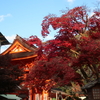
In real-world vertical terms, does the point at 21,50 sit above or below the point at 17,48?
below

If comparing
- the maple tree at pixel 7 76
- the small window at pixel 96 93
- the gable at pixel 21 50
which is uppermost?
the gable at pixel 21 50

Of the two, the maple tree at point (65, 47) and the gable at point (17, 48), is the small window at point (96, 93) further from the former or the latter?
the gable at point (17, 48)

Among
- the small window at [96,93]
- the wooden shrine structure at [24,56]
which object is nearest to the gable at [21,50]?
the wooden shrine structure at [24,56]

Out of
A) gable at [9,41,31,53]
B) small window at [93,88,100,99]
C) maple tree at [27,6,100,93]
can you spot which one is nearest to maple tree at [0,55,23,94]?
maple tree at [27,6,100,93]

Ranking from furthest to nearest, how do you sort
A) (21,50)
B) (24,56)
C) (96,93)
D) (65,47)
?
(21,50) → (24,56) → (65,47) → (96,93)

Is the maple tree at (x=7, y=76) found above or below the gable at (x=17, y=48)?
below

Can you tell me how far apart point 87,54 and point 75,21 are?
2.91 m

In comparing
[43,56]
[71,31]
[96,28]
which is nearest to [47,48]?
[43,56]

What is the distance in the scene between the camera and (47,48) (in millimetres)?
11719

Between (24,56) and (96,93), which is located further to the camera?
(24,56)

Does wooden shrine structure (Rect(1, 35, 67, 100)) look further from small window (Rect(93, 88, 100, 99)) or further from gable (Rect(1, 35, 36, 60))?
small window (Rect(93, 88, 100, 99))

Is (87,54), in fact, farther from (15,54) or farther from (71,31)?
(15,54)

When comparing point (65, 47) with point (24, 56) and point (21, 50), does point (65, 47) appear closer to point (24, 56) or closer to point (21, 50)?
point (24, 56)

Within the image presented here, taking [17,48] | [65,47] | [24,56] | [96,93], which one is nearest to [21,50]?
[17,48]
